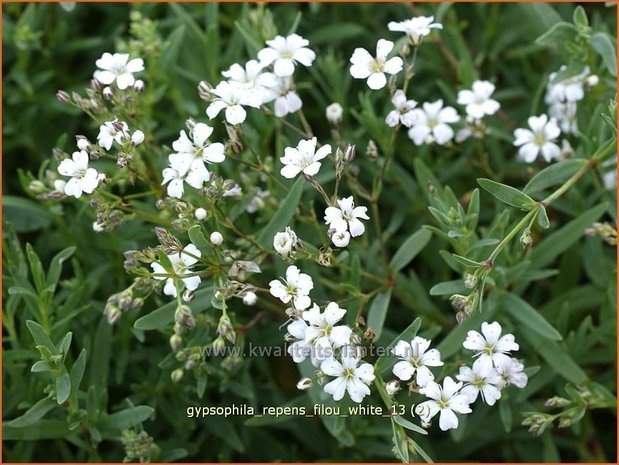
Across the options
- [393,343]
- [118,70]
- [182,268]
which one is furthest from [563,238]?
[118,70]

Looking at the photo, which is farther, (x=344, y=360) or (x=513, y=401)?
(x=513, y=401)

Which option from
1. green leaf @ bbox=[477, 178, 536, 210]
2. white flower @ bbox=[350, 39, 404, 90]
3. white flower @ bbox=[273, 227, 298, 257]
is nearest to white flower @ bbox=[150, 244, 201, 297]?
white flower @ bbox=[273, 227, 298, 257]

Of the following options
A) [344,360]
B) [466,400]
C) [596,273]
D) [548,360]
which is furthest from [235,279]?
[596,273]

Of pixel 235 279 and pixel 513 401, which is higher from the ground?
pixel 235 279

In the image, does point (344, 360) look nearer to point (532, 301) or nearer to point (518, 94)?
point (532, 301)

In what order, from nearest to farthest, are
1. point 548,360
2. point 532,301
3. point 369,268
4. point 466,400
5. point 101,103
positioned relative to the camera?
point 466,400 < point 101,103 < point 548,360 < point 369,268 < point 532,301

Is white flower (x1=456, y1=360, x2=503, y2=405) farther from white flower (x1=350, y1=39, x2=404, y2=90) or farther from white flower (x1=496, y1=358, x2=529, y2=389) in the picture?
white flower (x1=350, y1=39, x2=404, y2=90)
